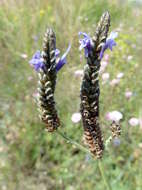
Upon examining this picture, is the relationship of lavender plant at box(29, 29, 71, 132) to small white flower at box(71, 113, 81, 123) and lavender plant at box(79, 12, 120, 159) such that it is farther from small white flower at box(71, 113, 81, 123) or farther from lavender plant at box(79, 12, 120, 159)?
small white flower at box(71, 113, 81, 123)

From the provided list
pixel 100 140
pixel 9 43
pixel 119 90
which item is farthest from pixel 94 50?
pixel 9 43

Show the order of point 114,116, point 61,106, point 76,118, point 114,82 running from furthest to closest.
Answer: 1. point 61,106
2. point 114,82
3. point 76,118
4. point 114,116

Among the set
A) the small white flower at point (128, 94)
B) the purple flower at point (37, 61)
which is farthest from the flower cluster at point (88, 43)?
the small white flower at point (128, 94)

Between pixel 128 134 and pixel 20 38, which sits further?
pixel 20 38

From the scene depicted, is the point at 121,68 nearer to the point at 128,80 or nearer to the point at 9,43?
the point at 128,80

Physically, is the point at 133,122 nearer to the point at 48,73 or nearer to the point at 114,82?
the point at 114,82

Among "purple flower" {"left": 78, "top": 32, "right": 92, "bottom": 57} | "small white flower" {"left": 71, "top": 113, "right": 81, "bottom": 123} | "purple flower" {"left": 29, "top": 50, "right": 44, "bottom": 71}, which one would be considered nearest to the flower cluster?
"purple flower" {"left": 78, "top": 32, "right": 92, "bottom": 57}

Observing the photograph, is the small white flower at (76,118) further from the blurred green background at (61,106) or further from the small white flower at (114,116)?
the small white flower at (114,116)

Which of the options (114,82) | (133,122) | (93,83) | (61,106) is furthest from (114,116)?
(93,83)
